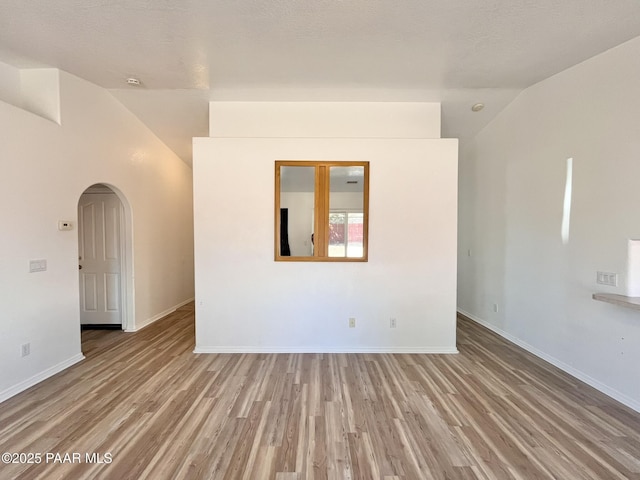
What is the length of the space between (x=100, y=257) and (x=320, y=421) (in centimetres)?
386

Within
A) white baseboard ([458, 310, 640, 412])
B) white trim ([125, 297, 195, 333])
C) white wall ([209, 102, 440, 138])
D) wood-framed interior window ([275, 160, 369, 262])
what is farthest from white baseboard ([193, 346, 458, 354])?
white wall ([209, 102, 440, 138])

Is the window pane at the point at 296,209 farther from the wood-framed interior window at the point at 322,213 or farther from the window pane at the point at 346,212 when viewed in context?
the window pane at the point at 346,212

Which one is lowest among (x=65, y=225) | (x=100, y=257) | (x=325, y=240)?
(x=100, y=257)

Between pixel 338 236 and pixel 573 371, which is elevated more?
pixel 338 236

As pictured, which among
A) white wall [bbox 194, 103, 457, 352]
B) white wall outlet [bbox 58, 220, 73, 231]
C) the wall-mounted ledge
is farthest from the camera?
white wall [bbox 194, 103, 457, 352]

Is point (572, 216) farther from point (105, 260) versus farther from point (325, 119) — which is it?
point (105, 260)

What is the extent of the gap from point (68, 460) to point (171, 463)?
0.65 m

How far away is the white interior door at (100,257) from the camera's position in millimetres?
3963

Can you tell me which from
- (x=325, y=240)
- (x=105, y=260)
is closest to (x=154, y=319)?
(x=105, y=260)

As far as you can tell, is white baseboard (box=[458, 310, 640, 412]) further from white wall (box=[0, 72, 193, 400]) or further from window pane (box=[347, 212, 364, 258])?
white wall (box=[0, 72, 193, 400])

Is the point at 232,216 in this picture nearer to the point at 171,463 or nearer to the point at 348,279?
the point at 348,279

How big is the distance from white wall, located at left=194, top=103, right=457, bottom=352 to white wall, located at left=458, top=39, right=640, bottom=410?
92 cm

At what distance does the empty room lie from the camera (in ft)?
6.31

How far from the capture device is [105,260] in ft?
13.1
